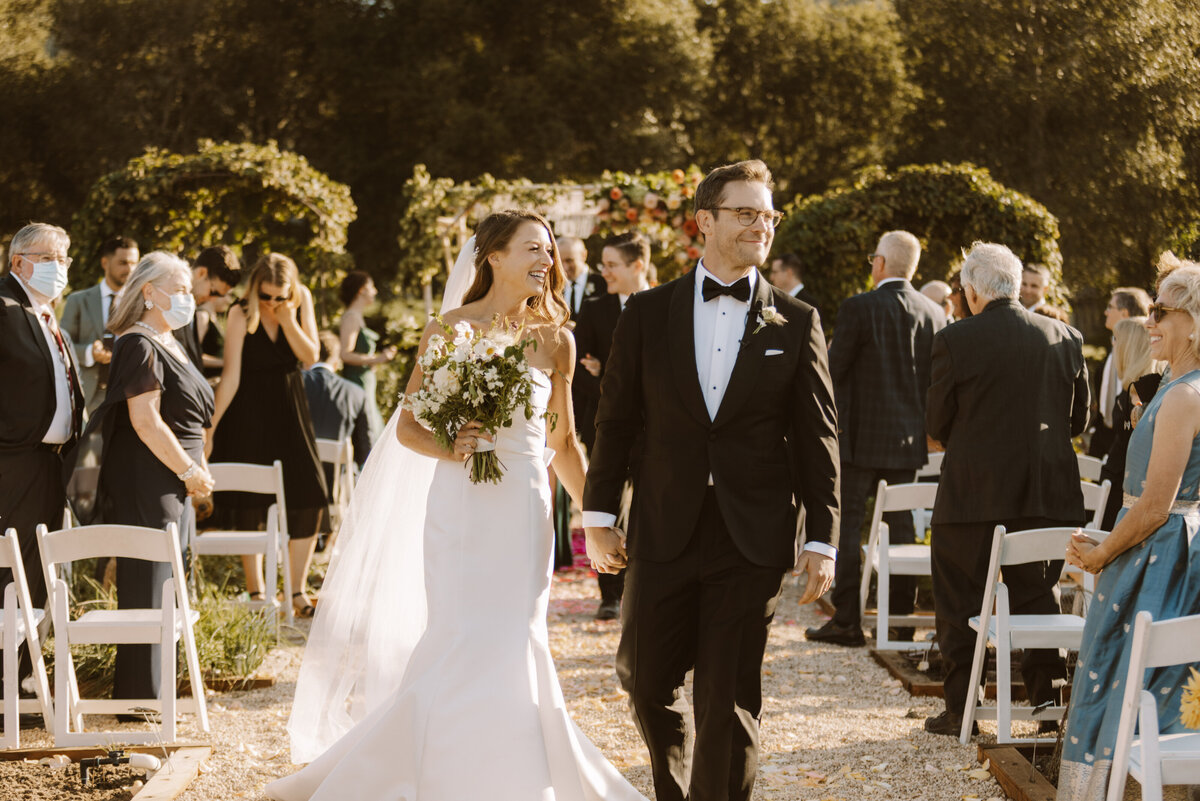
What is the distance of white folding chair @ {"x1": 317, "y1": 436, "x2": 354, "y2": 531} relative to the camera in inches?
333

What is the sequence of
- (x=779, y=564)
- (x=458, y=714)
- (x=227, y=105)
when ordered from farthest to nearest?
1. (x=227, y=105)
2. (x=458, y=714)
3. (x=779, y=564)

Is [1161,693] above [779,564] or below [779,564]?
below

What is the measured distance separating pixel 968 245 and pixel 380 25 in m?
19.0

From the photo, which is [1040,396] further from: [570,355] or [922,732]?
[570,355]

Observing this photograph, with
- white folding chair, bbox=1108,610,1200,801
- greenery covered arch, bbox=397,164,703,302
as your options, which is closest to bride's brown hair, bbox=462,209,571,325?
white folding chair, bbox=1108,610,1200,801

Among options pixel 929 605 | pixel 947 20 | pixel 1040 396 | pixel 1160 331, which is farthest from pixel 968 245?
pixel 947 20

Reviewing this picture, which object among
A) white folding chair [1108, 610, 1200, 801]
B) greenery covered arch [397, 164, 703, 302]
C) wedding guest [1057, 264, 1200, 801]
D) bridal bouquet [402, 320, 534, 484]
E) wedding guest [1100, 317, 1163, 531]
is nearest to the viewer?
white folding chair [1108, 610, 1200, 801]

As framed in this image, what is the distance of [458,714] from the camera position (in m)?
3.89

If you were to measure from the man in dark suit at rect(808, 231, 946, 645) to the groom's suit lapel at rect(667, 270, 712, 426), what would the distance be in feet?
11.3

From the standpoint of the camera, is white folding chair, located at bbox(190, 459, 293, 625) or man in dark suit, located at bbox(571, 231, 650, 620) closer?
white folding chair, located at bbox(190, 459, 293, 625)

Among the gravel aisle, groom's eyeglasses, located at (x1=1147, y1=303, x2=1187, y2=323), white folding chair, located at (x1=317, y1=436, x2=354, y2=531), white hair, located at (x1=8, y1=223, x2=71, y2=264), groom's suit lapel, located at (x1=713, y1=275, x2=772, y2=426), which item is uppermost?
white hair, located at (x1=8, y1=223, x2=71, y2=264)

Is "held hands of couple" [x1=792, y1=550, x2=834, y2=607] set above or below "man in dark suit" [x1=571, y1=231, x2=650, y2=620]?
below

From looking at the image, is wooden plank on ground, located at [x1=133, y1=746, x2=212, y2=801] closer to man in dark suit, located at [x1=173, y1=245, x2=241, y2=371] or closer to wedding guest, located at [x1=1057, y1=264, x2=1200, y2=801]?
wedding guest, located at [x1=1057, y1=264, x2=1200, y2=801]

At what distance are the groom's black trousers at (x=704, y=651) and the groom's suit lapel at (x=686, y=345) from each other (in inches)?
11.6
